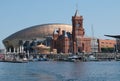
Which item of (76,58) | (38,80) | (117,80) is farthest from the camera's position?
(76,58)

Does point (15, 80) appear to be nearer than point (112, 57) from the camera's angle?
Yes

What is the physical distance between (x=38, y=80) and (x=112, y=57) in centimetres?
15185

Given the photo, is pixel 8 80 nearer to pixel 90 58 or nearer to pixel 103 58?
pixel 90 58

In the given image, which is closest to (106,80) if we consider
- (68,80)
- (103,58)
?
(68,80)

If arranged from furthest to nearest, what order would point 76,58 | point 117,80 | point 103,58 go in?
point 103,58
point 76,58
point 117,80

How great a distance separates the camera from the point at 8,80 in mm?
50688

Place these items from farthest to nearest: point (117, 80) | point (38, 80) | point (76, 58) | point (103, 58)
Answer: point (103, 58), point (76, 58), point (38, 80), point (117, 80)

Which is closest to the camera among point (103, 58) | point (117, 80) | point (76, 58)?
point (117, 80)

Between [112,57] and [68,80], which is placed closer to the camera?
[68,80]

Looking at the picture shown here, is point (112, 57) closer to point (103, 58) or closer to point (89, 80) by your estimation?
point (103, 58)

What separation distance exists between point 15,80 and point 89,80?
28.9 ft

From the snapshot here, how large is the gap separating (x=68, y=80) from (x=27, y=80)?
4.97 metres

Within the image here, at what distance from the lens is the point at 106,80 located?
46844 millimetres

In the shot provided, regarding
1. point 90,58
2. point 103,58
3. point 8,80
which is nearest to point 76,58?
point 90,58
